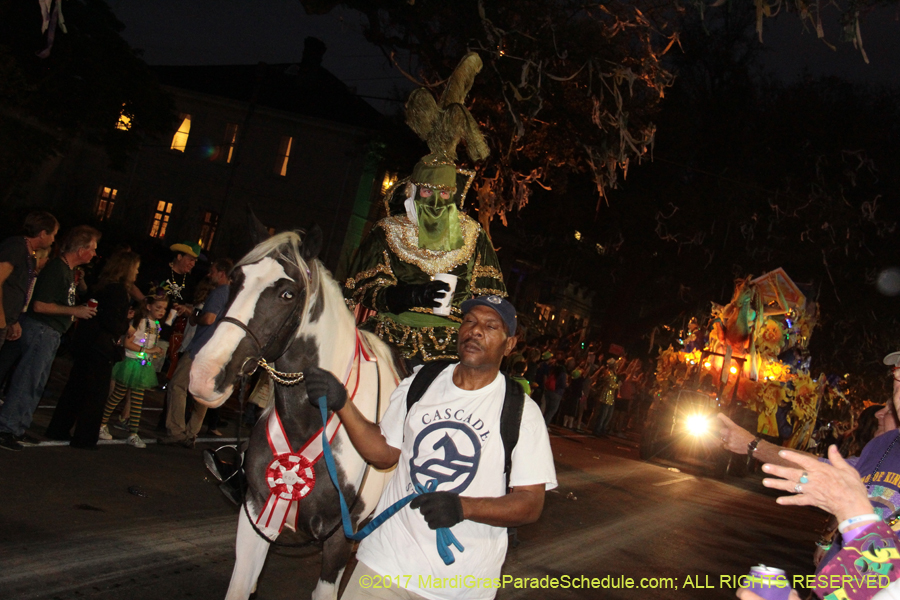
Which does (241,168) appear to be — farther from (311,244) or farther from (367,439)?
(367,439)

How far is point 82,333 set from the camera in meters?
7.84

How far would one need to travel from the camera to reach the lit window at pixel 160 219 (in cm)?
3453

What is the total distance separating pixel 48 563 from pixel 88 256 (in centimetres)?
382

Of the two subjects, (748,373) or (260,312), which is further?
(748,373)

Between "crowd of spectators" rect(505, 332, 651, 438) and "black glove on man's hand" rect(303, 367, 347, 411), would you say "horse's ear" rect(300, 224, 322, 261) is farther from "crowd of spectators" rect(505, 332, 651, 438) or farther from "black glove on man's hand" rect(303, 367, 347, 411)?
"crowd of spectators" rect(505, 332, 651, 438)

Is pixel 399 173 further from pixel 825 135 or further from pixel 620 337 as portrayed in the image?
pixel 825 135

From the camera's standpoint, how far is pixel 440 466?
3186mm

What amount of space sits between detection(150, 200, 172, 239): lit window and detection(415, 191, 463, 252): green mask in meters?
31.6

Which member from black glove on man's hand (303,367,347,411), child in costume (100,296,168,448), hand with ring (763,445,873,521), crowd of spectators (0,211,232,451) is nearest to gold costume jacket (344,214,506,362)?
black glove on man's hand (303,367,347,411)

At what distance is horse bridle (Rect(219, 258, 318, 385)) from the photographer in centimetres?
366

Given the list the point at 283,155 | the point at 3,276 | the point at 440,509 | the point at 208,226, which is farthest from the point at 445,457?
the point at 208,226

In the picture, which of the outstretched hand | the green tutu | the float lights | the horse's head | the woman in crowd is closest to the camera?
the outstretched hand

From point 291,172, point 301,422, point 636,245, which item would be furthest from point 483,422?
point 291,172

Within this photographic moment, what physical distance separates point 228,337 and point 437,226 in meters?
2.17
